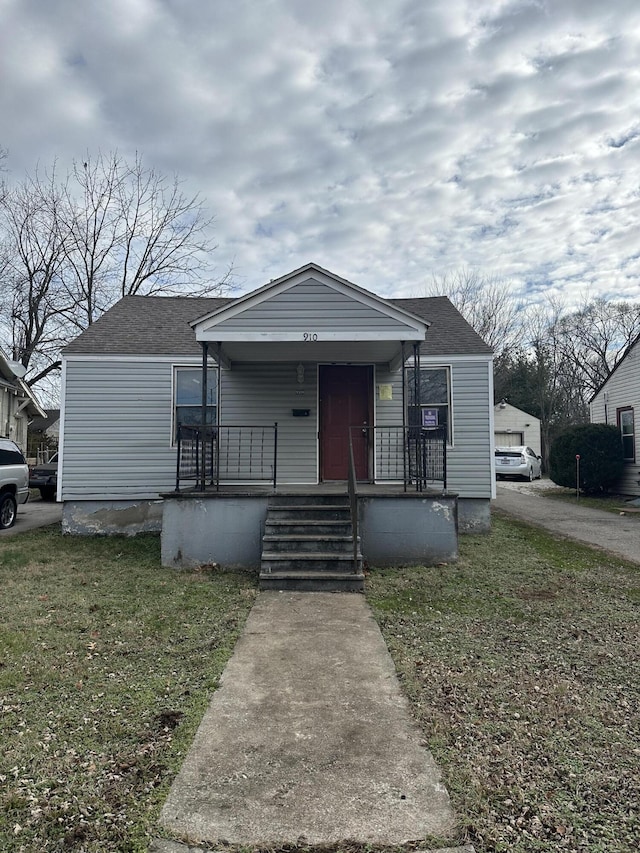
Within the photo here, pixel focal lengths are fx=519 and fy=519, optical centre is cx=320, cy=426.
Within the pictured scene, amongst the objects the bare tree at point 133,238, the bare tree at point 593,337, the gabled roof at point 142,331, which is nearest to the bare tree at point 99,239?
the bare tree at point 133,238

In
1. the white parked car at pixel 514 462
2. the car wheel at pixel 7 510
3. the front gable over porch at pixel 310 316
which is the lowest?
the car wheel at pixel 7 510

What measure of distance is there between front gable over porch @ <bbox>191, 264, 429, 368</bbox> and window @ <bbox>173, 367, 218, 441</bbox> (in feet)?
7.56

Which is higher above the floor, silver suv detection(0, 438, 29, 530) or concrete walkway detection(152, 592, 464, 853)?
silver suv detection(0, 438, 29, 530)

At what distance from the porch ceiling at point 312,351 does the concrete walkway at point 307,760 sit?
4.91 meters

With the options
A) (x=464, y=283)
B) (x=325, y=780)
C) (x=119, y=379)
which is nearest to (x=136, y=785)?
(x=325, y=780)

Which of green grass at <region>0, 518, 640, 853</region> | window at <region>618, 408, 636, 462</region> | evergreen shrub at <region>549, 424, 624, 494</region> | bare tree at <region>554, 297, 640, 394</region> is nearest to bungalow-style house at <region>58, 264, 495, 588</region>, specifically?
green grass at <region>0, 518, 640, 853</region>

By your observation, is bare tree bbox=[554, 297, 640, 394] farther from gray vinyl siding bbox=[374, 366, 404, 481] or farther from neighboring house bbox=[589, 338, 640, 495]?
gray vinyl siding bbox=[374, 366, 404, 481]

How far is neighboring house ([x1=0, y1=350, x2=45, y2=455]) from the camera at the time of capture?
57.5 ft

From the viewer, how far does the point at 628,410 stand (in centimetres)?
1498

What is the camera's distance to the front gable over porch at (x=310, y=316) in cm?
717

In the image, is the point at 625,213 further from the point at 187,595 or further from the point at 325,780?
the point at 325,780

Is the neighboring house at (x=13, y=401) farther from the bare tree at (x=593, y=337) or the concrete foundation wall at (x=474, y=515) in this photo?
the bare tree at (x=593, y=337)

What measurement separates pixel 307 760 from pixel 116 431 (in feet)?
25.7

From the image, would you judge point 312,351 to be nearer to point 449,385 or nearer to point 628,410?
point 449,385
